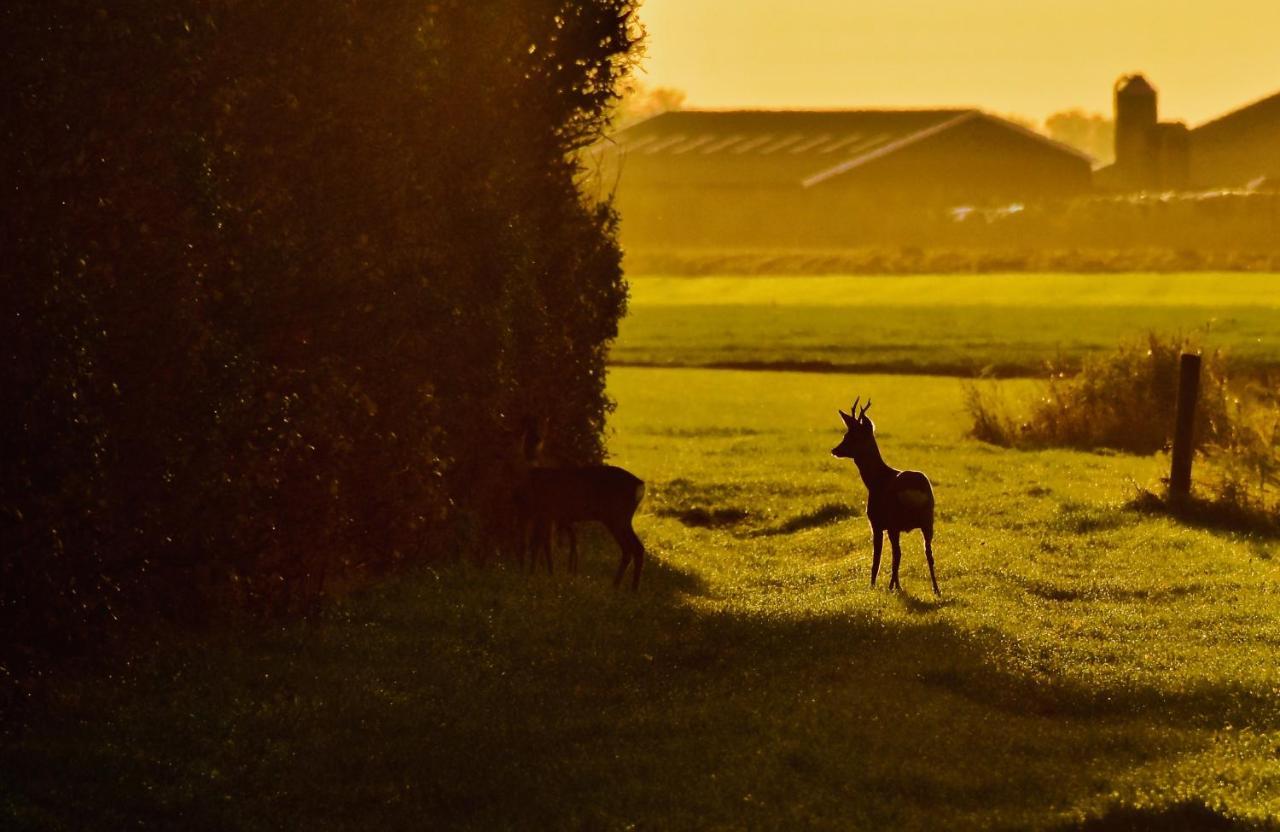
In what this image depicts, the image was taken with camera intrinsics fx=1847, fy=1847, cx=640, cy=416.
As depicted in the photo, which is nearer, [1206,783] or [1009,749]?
[1206,783]

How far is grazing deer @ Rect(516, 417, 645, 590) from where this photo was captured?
47.6ft

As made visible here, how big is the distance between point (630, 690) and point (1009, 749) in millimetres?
2520

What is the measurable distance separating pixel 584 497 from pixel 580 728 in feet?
12.6

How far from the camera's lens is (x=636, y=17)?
1766cm

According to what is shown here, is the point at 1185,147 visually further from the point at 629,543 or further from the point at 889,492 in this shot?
the point at 629,543

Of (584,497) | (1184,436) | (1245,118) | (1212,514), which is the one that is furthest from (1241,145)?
(584,497)

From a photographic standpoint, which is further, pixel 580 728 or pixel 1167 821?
pixel 580 728

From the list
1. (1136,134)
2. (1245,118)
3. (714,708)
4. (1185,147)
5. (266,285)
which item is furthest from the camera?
(1136,134)

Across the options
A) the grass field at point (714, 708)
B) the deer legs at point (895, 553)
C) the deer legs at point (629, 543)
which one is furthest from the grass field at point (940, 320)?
the deer legs at point (629, 543)

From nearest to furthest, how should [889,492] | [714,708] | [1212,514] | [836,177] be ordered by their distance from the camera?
[714,708] → [889,492] → [1212,514] → [836,177]

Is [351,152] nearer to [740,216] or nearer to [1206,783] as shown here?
[1206,783]

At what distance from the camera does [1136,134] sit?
101562mm

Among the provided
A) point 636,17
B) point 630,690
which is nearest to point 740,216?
point 636,17

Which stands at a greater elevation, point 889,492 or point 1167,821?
point 889,492
